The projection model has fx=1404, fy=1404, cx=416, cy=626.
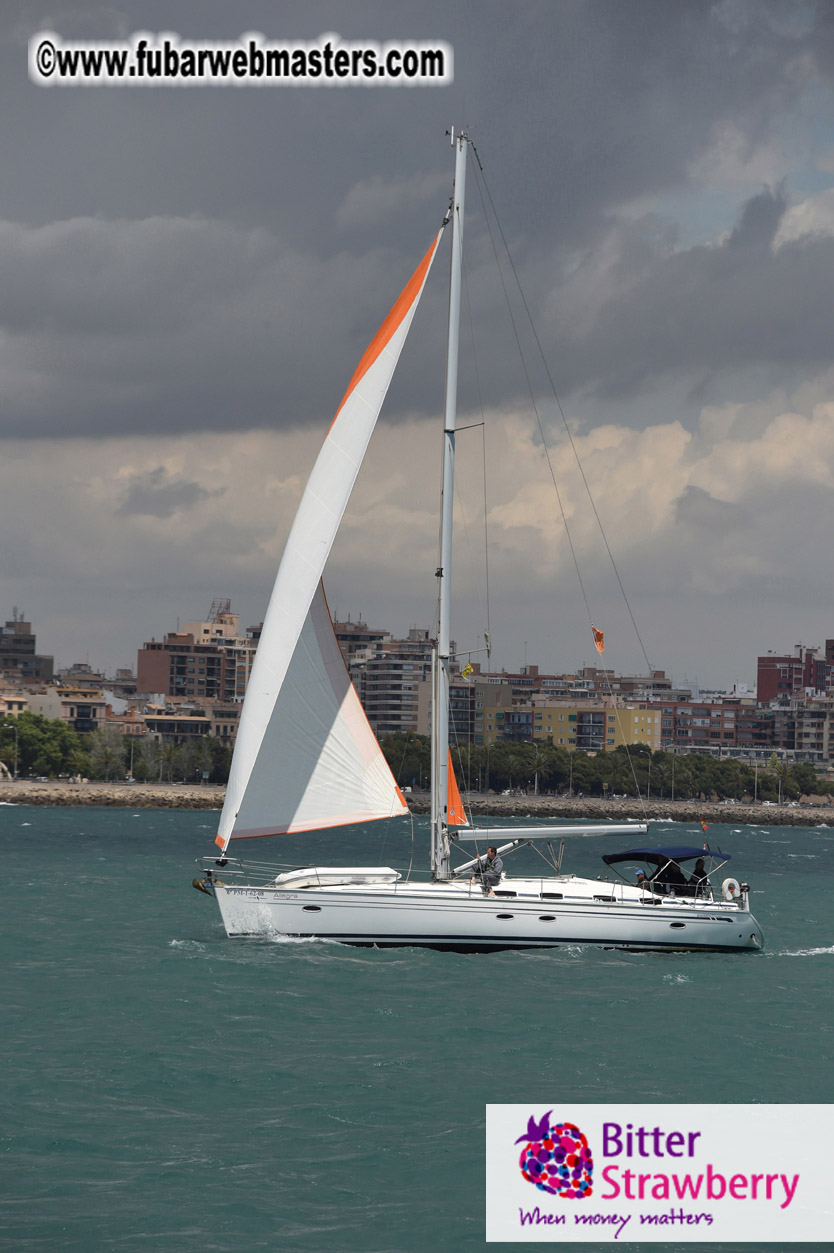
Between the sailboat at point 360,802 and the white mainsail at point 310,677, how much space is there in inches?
1.0

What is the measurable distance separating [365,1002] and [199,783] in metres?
133

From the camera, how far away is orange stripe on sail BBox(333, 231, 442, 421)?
26.1m

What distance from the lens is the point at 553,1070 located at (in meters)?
17.6

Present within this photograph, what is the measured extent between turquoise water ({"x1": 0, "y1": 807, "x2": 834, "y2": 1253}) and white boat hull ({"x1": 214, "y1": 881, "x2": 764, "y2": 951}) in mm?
434

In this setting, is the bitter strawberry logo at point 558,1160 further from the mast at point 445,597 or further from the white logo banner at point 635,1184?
the mast at point 445,597

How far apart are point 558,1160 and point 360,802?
47.9ft

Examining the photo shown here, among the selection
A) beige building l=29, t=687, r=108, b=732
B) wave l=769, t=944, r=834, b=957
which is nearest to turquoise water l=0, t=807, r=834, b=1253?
wave l=769, t=944, r=834, b=957

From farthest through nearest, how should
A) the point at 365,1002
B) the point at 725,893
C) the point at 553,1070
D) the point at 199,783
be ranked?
1. the point at 199,783
2. the point at 725,893
3. the point at 365,1002
4. the point at 553,1070

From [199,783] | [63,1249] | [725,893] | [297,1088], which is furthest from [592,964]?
[199,783]

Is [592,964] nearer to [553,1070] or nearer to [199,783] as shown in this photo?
[553,1070]

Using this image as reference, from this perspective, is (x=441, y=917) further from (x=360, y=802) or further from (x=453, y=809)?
(x=360, y=802)

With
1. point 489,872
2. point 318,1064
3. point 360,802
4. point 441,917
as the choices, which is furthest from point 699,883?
point 318,1064

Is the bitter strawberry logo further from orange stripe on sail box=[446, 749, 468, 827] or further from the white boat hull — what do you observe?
orange stripe on sail box=[446, 749, 468, 827]

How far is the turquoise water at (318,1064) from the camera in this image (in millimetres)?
12531
